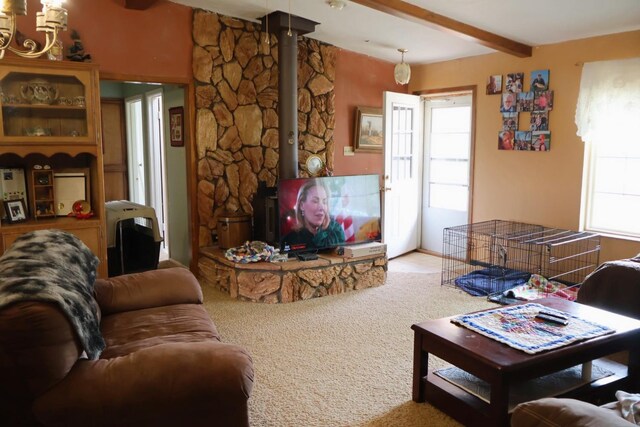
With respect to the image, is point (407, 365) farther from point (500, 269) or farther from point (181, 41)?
point (181, 41)

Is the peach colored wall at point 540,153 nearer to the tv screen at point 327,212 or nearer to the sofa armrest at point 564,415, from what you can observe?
the tv screen at point 327,212

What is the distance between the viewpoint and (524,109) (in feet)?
16.4

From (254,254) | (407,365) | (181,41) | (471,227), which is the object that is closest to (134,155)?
(181,41)

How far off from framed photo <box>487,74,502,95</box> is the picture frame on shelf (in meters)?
4.39

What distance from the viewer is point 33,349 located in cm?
164

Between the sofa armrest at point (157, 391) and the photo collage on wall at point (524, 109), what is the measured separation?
4.02 metres

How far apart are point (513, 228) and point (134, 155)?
473 centimetres

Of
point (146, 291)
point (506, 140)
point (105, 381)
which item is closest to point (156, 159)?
point (146, 291)

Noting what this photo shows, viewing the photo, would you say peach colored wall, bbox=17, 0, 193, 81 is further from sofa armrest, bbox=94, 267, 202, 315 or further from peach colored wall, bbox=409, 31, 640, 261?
peach colored wall, bbox=409, 31, 640, 261

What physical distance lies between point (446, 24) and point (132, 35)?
102 inches

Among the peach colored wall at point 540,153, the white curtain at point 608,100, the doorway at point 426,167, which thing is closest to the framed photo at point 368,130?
the doorway at point 426,167

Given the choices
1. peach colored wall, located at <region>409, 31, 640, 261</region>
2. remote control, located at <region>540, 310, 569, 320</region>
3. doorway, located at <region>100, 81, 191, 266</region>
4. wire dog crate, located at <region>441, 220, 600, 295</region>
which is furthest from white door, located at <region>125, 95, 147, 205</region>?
remote control, located at <region>540, 310, 569, 320</region>

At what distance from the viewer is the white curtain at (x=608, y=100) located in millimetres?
4209

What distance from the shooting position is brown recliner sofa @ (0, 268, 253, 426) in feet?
5.37
